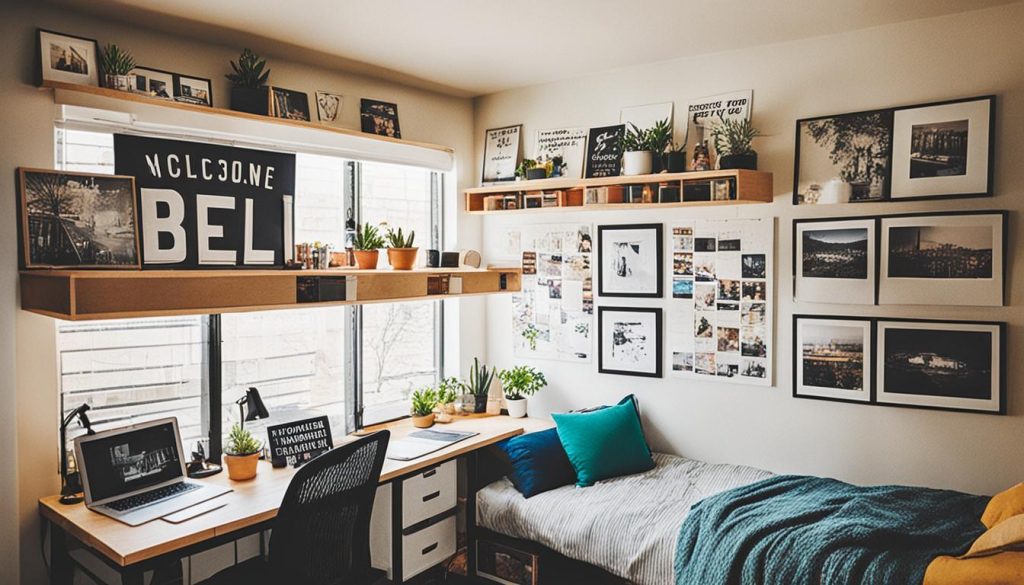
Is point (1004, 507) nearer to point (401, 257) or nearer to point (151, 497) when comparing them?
point (401, 257)

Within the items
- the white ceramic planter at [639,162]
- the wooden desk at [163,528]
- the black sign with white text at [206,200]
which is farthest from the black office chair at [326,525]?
the white ceramic planter at [639,162]

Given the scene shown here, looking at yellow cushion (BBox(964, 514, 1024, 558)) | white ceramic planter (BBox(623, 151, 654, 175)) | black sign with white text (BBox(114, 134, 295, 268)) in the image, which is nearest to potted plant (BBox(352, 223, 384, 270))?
black sign with white text (BBox(114, 134, 295, 268))

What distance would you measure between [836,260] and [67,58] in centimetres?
335

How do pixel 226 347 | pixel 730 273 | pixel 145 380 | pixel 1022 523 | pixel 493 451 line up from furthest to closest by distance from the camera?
1. pixel 493 451
2. pixel 730 273
3. pixel 226 347
4. pixel 145 380
5. pixel 1022 523

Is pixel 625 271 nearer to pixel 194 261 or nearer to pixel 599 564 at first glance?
pixel 599 564

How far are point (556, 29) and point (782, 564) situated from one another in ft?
7.83

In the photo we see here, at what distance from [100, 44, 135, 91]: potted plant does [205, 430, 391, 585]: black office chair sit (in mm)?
1731

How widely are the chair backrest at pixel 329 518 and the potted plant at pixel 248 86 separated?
1683 mm

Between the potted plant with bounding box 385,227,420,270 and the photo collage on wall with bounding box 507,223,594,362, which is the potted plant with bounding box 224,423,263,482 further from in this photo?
the photo collage on wall with bounding box 507,223,594,362

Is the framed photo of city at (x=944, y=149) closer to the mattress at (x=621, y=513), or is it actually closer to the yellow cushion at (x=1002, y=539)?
the yellow cushion at (x=1002, y=539)

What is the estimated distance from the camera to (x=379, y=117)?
3984 mm

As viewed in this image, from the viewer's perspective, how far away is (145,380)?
3111 millimetres

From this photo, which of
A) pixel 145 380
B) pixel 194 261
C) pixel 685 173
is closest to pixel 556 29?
pixel 685 173

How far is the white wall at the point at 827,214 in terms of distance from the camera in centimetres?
299
